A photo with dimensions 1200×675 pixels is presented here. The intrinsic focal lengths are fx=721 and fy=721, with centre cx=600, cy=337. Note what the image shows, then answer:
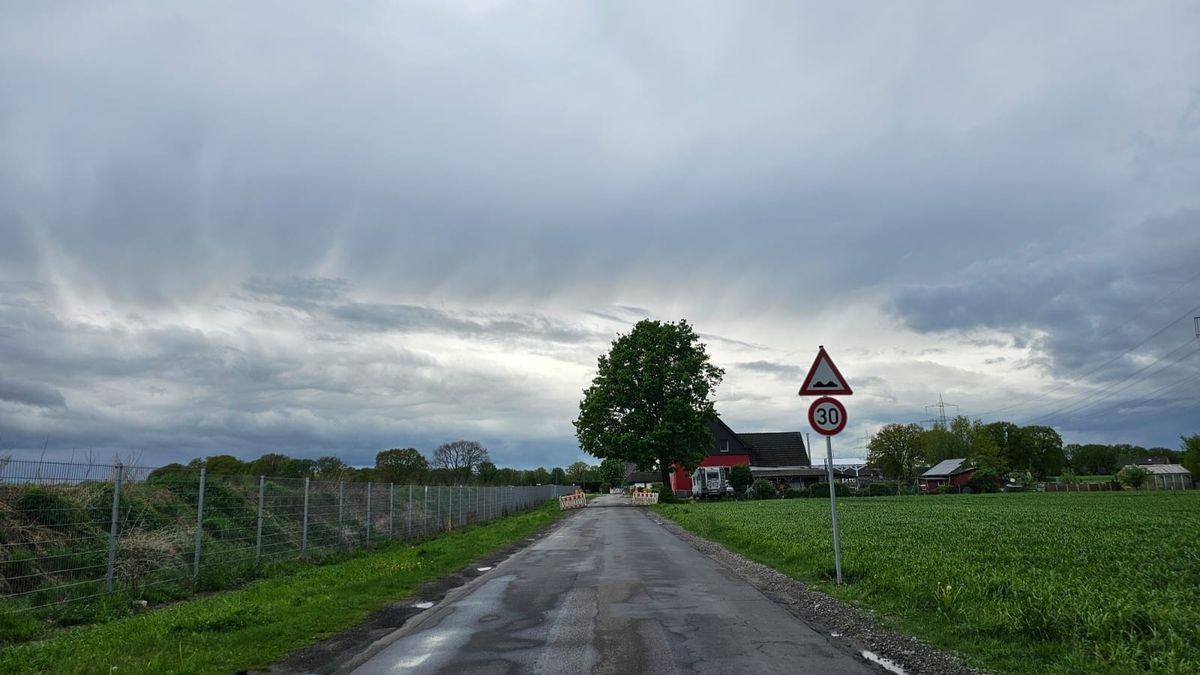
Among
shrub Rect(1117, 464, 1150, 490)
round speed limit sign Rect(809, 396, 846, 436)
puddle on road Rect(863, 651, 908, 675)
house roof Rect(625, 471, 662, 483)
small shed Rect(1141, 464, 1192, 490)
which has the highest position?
round speed limit sign Rect(809, 396, 846, 436)

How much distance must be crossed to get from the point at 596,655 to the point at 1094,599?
5699 millimetres

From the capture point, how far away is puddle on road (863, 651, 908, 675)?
6.36 meters

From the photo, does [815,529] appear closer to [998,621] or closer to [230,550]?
[998,621]

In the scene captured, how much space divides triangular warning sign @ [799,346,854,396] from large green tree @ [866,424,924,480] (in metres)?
121

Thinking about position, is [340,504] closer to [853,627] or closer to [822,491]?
[853,627]

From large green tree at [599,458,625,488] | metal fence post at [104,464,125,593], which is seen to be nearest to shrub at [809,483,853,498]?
large green tree at [599,458,625,488]

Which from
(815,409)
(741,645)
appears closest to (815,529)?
(815,409)

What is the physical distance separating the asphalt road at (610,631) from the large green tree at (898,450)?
392 ft

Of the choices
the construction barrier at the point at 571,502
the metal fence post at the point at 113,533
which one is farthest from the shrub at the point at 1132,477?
the metal fence post at the point at 113,533

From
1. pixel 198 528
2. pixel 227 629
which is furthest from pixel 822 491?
pixel 227 629

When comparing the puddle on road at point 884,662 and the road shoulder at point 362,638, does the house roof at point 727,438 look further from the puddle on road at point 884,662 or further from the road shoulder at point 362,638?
the puddle on road at point 884,662

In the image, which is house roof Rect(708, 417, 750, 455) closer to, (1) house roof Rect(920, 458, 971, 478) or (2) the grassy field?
(1) house roof Rect(920, 458, 971, 478)

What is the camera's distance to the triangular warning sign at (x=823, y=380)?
11930 millimetres

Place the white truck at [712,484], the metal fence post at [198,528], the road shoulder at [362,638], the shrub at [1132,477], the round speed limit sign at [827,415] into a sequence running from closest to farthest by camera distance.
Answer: the road shoulder at [362,638]
the round speed limit sign at [827,415]
the metal fence post at [198,528]
the shrub at [1132,477]
the white truck at [712,484]
